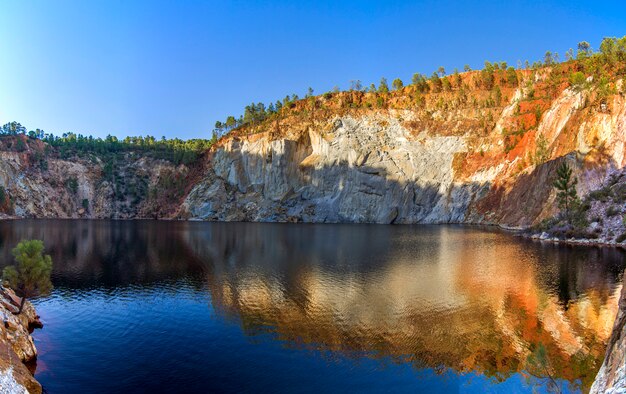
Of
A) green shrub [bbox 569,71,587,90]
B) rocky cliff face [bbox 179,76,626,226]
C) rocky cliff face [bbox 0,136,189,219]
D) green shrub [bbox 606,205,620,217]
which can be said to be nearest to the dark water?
green shrub [bbox 606,205,620,217]

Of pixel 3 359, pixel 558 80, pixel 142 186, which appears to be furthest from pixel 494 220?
pixel 142 186

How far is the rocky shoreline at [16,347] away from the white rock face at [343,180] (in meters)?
86.4

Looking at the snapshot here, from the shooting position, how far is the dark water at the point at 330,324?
51.0 ft

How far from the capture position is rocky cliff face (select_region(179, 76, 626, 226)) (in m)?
83.6

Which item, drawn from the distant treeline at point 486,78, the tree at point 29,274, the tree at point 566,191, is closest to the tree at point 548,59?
the distant treeline at point 486,78

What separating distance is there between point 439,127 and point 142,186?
9336cm

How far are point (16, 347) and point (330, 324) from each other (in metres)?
13.5

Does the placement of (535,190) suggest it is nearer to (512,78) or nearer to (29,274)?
(512,78)

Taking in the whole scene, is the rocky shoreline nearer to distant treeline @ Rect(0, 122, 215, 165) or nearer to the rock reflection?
the rock reflection

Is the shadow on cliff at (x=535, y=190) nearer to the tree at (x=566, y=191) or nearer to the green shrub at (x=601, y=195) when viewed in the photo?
the tree at (x=566, y=191)

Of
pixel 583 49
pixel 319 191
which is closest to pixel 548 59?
pixel 583 49

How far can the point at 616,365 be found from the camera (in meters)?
9.23

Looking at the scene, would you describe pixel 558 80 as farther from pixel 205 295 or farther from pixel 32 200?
pixel 32 200

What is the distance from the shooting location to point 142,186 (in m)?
136
